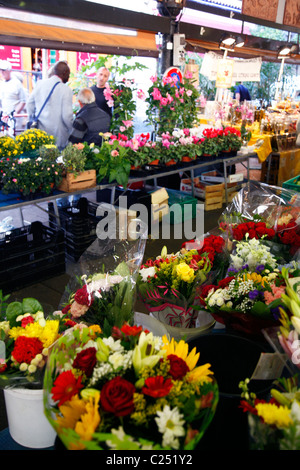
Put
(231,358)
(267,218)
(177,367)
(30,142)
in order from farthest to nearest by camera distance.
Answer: (30,142), (267,218), (231,358), (177,367)

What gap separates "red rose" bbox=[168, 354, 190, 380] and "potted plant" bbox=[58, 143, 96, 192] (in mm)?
2974

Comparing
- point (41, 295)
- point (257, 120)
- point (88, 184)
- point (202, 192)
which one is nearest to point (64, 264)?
point (41, 295)

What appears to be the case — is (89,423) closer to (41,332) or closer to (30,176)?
(41,332)

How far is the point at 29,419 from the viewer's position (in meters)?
1.15

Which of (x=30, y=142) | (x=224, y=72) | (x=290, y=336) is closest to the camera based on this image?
(x=290, y=336)

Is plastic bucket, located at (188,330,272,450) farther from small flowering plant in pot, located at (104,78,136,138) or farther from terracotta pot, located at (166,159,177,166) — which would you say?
terracotta pot, located at (166,159,177,166)

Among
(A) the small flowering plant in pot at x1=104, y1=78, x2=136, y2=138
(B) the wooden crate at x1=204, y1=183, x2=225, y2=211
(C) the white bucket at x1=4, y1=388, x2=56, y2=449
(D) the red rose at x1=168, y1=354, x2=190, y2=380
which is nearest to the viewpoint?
(D) the red rose at x1=168, y1=354, x2=190, y2=380

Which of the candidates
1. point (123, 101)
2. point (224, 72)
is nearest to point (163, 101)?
point (123, 101)

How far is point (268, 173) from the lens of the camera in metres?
7.19

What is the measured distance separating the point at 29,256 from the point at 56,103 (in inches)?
87.1

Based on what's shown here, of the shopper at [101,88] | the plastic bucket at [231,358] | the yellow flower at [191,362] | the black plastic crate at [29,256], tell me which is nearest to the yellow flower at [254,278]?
the plastic bucket at [231,358]

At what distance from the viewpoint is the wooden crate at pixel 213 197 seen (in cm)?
579

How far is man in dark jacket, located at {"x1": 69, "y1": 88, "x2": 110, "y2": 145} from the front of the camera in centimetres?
493

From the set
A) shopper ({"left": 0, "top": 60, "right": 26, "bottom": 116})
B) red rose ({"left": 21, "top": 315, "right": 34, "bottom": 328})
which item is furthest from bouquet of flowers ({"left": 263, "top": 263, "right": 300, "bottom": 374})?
shopper ({"left": 0, "top": 60, "right": 26, "bottom": 116})
